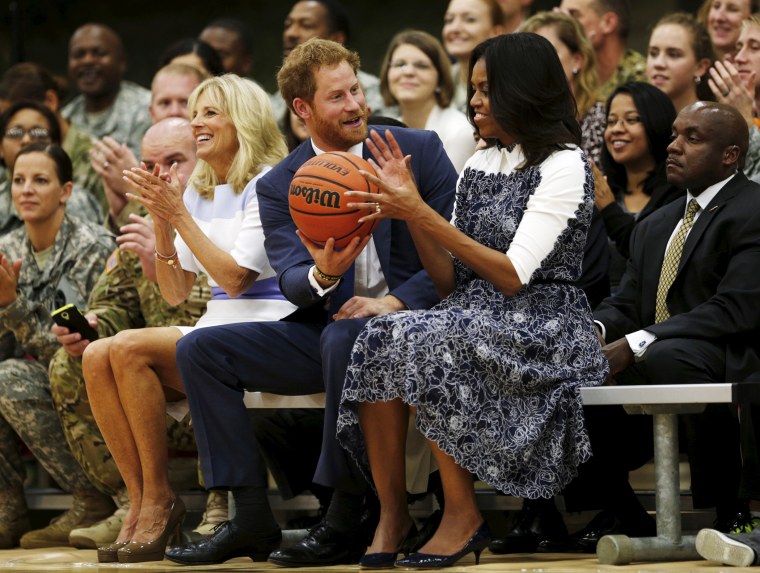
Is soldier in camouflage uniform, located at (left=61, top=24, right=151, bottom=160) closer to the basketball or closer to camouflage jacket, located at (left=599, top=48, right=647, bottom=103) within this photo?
camouflage jacket, located at (left=599, top=48, right=647, bottom=103)

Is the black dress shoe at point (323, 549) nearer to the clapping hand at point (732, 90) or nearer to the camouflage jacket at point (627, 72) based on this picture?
the clapping hand at point (732, 90)

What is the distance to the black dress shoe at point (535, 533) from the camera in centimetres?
402

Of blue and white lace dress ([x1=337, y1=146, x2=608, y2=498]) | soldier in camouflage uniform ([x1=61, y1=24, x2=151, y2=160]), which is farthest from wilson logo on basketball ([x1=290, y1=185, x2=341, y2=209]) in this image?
soldier in camouflage uniform ([x1=61, y1=24, x2=151, y2=160])

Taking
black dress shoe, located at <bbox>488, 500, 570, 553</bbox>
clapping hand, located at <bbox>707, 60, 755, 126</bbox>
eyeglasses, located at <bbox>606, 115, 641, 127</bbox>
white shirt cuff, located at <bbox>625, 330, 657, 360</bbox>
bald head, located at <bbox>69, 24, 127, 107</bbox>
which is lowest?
black dress shoe, located at <bbox>488, 500, 570, 553</bbox>

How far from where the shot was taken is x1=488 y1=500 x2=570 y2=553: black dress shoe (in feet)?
13.2

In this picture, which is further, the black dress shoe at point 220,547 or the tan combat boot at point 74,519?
the tan combat boot at point 74,519

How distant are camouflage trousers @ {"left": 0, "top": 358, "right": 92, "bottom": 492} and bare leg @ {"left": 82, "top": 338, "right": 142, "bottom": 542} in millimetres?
938

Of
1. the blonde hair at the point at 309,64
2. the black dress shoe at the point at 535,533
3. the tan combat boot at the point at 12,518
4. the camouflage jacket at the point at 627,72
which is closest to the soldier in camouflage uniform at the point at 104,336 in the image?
the tan combat boot at the point at 12,518

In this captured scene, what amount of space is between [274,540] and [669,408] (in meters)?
1.24

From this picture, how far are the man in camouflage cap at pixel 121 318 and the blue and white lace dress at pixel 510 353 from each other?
1.41 metres

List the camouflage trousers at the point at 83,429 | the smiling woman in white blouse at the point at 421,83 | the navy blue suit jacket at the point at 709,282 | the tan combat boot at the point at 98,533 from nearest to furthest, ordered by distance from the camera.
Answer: the navy blue suit jacket at the point at 709,282, the tan combat boot at the point at 98,533, the camouflage trousers at the point at 83,429, the smiling woman in white blouse at the point at 421,83

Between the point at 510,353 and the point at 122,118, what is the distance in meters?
4.27

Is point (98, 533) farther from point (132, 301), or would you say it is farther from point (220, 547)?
point (220, 547)

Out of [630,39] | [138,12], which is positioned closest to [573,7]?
[630,39]
